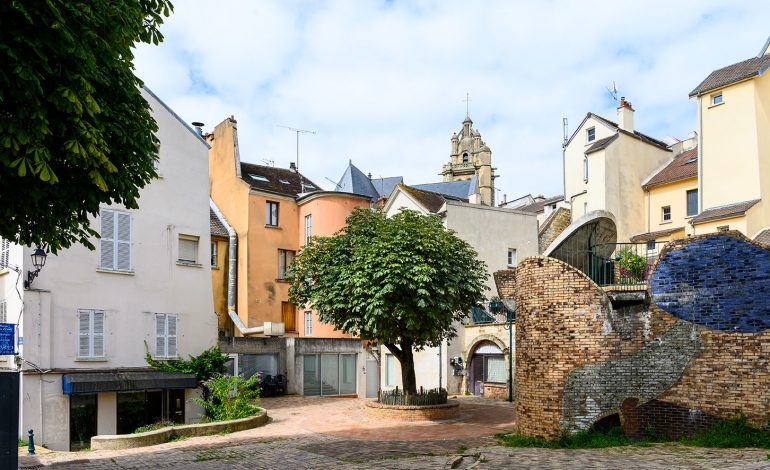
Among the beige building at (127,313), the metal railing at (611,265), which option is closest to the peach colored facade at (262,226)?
the beige building at (127,313)

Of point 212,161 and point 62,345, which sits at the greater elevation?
point 212,161

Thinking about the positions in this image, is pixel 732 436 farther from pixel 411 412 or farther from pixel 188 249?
pixel 188 249

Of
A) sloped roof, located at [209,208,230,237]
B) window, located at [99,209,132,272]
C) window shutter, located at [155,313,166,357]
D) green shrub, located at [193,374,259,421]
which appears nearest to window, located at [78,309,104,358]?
window, located at [99,209,132,272]

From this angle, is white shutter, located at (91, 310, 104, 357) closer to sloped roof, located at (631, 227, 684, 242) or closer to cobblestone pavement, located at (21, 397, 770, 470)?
cobblestone pavement, located at (21, 397, 770, 470)

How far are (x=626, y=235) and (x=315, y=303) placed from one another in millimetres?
19870

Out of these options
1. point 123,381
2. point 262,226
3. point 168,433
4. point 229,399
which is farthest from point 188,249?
point 262,226

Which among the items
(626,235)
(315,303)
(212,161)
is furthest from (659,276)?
(212,161)

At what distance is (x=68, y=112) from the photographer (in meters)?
9.46

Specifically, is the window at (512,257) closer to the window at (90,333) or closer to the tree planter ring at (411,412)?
the tree planter ring at (411,412)

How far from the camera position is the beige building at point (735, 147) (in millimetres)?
29953

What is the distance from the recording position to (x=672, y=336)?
14.8 m

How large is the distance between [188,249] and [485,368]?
1400cm

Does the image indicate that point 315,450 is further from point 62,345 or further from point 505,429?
point 62,345

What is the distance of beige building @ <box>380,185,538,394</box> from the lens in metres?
31.8
